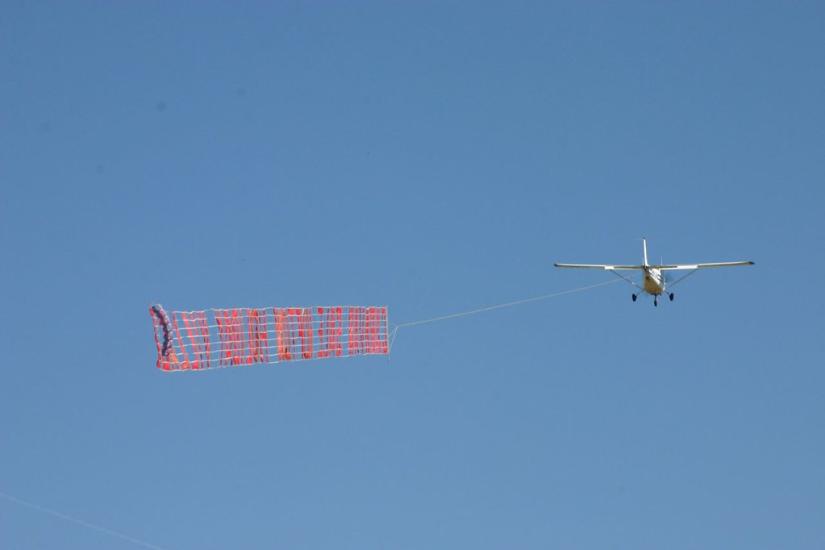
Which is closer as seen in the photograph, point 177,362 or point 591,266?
point 177,362

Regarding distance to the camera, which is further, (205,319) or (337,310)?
(337,310)

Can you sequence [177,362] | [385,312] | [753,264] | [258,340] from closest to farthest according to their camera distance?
[177,362]
[258,340]
[385,312]
[753,264]

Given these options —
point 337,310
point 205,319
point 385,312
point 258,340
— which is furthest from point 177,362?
point 385,312

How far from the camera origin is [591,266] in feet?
461

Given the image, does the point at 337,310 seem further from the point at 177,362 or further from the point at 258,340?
the point at 177,362

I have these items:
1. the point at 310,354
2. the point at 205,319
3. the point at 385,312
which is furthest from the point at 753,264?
the point at 205,319

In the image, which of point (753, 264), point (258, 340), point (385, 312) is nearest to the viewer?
point (258, 340)

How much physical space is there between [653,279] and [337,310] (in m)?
50.0

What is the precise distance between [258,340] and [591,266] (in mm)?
58548

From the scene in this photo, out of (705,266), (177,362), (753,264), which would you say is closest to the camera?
(177,362)

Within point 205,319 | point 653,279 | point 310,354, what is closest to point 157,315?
point 205,319

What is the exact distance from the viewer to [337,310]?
91062 mm

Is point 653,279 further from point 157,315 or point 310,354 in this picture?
point 157,315

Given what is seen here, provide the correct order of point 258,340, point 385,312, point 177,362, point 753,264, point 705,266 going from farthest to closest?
point 705,266 < point 753,264 < point 385,312 < point 258,340 < point 177,362
